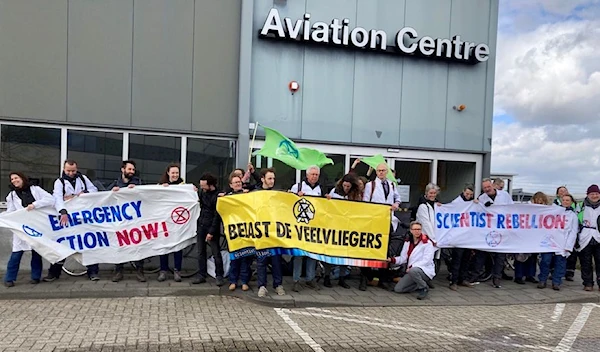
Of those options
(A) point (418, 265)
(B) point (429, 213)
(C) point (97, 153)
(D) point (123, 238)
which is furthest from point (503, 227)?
(C) point (97, 153)

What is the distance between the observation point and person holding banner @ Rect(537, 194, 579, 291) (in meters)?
8.31

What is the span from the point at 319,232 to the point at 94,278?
3.88m

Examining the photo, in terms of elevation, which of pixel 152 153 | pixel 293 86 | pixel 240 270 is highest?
pixel 293 86

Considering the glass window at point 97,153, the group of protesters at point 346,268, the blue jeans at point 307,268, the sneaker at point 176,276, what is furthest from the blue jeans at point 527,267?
the glass window at point 97,153

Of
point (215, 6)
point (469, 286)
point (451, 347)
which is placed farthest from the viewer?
point (215, 6)

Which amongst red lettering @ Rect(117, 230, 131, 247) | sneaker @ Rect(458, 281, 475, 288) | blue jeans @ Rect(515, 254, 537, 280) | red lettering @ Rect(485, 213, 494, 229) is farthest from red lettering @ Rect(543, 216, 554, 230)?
red lettering @ Rect(117, 230, 131, 247)

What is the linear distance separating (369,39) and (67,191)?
6.91m

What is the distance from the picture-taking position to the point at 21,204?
23.8 feet

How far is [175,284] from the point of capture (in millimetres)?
7492

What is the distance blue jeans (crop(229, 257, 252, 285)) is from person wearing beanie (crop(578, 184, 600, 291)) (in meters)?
6.13

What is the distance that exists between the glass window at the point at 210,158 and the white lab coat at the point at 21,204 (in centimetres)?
292

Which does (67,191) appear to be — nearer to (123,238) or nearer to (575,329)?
(123,238)

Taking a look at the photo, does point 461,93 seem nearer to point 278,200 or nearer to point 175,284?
point 278,200

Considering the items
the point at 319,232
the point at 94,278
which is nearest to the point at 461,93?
the point at 319,232
